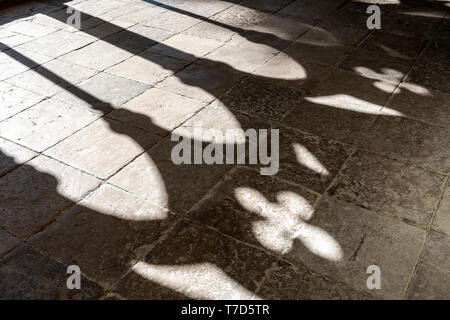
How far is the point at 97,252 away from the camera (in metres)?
2.79

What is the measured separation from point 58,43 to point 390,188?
5.03 meters

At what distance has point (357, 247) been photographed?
2779mm

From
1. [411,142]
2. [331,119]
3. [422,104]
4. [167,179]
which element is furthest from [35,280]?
[422,104]

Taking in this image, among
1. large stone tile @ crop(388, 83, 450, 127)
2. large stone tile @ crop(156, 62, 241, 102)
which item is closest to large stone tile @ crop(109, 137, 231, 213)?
large stone tile @ crop(156, 62, 241, 102)

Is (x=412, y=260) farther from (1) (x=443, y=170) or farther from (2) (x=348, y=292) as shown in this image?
(1) (x=443, y=170)

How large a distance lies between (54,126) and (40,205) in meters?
1.19

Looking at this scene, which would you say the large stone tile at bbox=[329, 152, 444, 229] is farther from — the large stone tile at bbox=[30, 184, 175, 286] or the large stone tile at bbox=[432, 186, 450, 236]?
the large stone tile at bbox=[30, 184, 175, 286]

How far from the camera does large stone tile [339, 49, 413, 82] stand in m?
4.95

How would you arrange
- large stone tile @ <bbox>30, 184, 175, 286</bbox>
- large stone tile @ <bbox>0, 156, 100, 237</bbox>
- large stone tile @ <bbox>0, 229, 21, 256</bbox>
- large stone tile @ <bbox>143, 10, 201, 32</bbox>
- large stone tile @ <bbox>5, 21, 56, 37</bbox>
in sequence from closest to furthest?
large stone tile @ <bbox>30, 184, 175, 286</bbox> → large stone tile @ <bbox>0, 229, 21, 256</bbox> → large stone tile @ <bbox>0, 156, 100, 237</bbox> → large stone tile @ <bbox>5, 21, 56, 37</bbox> → large stone tile @ <bbox>143, 10, 201, 32</bbox>

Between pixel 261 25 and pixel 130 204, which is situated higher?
pixel 261 25

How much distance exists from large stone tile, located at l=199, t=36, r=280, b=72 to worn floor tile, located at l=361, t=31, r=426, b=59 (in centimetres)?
140
